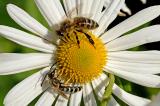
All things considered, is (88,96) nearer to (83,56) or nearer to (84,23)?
(83,56)

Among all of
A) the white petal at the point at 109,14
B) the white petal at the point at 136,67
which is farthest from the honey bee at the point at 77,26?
the white petal at the point at 136,67

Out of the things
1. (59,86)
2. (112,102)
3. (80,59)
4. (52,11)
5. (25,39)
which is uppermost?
(52,11)

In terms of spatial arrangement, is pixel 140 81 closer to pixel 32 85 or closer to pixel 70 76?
pixel 70 76

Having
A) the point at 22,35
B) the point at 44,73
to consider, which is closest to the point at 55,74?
the point at 44,73

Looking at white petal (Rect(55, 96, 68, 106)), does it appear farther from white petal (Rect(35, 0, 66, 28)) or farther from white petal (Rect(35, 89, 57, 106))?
white petal (Rect(35, 0, 66, 28))

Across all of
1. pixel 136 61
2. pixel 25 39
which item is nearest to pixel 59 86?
pixel 25 39

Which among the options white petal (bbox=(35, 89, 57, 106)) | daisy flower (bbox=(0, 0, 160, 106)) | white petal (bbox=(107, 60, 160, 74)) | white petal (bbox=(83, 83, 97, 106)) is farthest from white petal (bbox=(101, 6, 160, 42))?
white petal (bbox=(35, 89, 57, 106))
